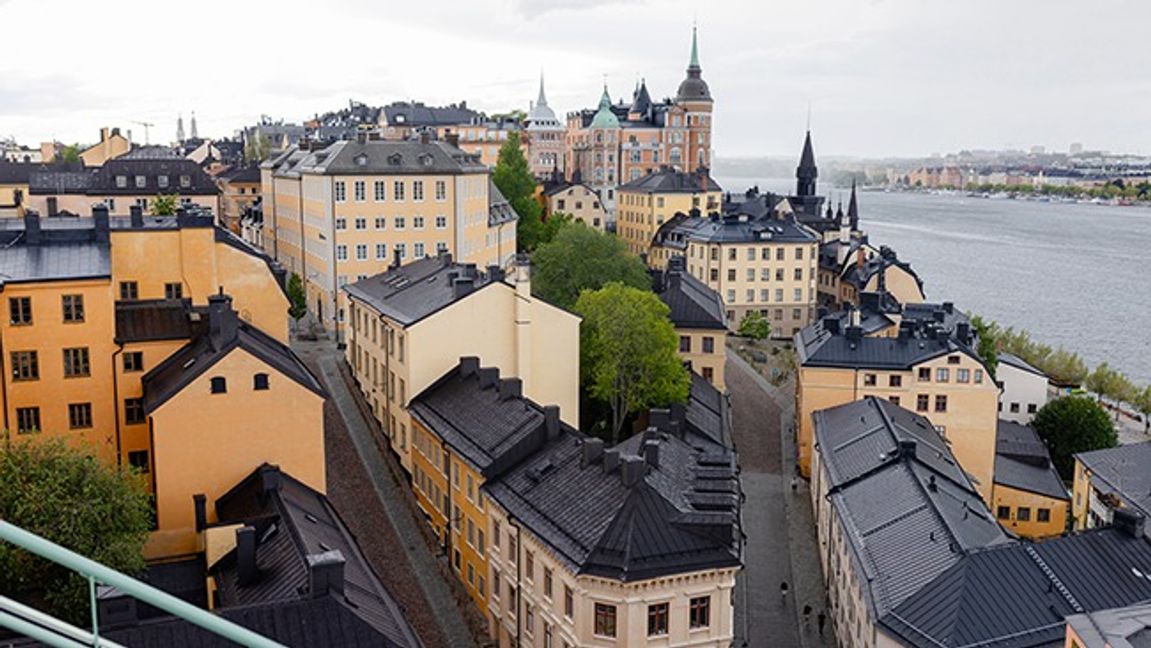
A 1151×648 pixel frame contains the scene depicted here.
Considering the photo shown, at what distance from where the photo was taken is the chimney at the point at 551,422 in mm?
29500

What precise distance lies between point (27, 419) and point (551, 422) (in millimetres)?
14167

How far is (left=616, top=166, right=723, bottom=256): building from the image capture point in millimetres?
91562

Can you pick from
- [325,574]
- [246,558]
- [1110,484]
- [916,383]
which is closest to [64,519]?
[246,558]

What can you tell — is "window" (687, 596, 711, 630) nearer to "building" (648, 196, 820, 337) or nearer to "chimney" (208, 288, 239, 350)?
"chimney" (208, 288, 239, 350)

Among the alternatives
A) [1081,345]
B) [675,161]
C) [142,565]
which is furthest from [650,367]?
[675,161]

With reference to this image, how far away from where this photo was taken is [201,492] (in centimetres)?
2673

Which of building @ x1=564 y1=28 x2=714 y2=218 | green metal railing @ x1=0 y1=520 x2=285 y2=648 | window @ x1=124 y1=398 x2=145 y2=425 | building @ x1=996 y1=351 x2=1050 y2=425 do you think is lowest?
building @ x1=996 y1=351 x2=1050 y2=425

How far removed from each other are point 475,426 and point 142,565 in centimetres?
1111

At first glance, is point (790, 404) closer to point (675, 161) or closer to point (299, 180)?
point (299, 180)

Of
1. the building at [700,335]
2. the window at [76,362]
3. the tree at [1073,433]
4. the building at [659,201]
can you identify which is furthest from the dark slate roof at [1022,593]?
the building at [659,201]

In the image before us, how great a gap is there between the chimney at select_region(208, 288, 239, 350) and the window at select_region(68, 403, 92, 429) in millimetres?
3895

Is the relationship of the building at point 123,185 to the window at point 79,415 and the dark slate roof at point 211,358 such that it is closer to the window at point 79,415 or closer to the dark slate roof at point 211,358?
the dark slate roof at point 211,358

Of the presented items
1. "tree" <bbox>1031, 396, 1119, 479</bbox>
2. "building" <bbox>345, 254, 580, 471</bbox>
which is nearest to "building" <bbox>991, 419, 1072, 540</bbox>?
"tree" <bbox>1031, 396, 1119, 479</bbox>

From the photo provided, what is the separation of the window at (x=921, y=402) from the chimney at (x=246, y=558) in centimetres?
3025
